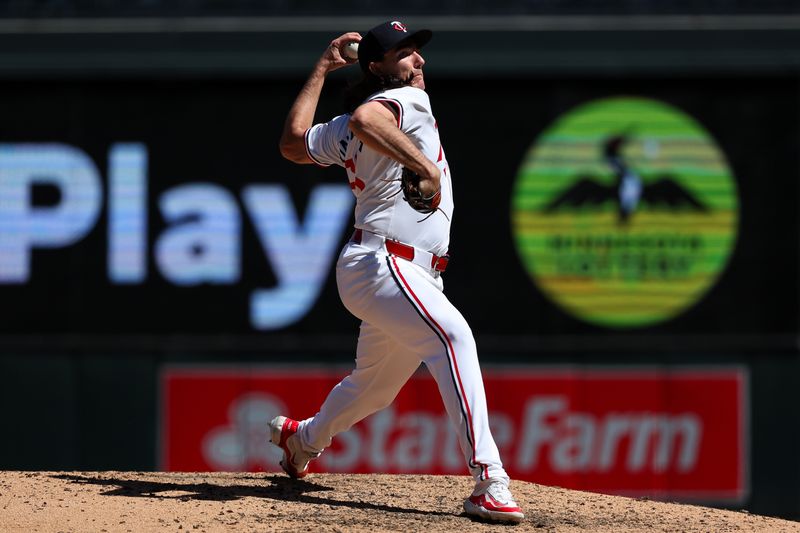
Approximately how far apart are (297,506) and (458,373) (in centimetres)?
89

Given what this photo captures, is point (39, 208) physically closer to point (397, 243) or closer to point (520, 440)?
point (520, 440)

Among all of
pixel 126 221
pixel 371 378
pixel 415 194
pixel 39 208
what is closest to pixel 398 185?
pixel 415 194

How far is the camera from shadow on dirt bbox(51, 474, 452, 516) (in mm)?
5574

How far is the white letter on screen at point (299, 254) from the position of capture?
34.3 ft

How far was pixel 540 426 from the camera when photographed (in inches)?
402

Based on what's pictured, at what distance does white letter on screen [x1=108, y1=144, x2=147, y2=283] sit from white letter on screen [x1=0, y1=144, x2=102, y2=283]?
0.42 ft

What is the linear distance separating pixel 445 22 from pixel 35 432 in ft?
13.8

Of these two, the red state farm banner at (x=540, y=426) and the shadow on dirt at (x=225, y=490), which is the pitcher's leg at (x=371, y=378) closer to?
the shadow on dirt at (x=225, y=490)

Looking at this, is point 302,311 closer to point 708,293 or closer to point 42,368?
point 42,368

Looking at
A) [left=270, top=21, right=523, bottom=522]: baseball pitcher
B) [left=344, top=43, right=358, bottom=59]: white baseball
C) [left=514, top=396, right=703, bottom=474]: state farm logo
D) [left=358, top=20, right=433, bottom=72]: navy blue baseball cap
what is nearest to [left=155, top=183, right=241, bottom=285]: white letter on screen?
[left=514, top=396, right=703, bottom=474]: state farm logo

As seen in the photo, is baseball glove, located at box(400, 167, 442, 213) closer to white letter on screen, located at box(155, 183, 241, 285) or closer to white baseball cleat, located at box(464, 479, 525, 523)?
white baseball cleat, located at box(464, 479, 525, 523)

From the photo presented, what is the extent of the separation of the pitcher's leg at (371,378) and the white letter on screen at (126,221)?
5.08 meters

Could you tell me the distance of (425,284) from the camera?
5211 millimetres

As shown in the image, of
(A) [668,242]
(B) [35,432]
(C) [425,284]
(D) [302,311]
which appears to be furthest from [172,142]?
(C) [425,284]
